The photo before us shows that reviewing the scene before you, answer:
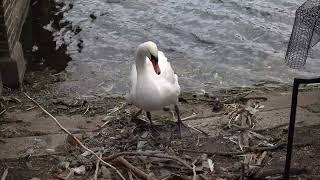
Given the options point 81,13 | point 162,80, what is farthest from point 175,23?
point 162,80

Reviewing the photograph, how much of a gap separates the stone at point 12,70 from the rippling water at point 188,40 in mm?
572

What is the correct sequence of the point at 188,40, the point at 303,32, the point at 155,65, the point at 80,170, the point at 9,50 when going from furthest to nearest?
the point at 188,40 < the point at 9,50 < the point at 155,65 < the point at 80,170 < the point at 303,32

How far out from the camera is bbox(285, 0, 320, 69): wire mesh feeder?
437 cm

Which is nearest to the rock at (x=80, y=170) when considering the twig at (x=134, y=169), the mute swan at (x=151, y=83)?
the twig at (x=134, y=169)

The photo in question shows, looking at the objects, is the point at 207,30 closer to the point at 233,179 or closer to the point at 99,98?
the point at 99,98

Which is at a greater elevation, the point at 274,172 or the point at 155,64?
the point at 155,64

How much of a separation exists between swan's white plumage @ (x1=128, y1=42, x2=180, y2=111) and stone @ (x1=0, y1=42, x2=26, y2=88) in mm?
1992

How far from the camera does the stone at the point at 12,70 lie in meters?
6.96

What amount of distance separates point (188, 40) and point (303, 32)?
4.47m

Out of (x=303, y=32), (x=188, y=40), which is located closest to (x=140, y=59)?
(x=303, y=32)

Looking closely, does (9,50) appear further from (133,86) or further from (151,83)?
(151,83)

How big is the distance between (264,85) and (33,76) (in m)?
3.02

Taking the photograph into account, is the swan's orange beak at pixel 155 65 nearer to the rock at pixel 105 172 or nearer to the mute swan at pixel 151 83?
the mute swan at pixel 151 83

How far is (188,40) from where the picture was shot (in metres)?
8.88
